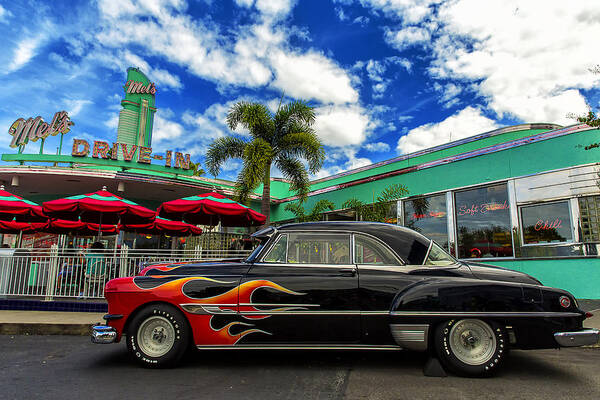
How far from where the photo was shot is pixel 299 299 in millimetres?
3943

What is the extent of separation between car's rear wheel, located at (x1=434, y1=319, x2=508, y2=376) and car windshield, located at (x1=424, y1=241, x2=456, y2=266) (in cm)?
62

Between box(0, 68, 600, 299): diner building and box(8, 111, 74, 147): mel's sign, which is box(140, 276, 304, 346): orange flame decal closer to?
box(0, 68, 600, 299): diner building

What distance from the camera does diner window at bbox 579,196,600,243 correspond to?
8.07 meters

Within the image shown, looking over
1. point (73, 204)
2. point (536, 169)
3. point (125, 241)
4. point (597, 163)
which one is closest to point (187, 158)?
point (125, 241)

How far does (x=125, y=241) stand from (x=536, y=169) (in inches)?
624

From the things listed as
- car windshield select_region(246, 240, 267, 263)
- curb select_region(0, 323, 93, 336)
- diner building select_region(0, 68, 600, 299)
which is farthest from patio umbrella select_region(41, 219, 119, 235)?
car windshield select_region(246, 240, 267, 263)

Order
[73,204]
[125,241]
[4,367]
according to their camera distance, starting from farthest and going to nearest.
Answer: [125,241] → [73,204] → [4,367]

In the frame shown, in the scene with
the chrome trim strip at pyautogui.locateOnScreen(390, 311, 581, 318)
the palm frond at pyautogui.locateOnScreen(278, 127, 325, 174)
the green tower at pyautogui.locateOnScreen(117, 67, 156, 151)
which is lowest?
the chrome trim strip at pyautogui.locateOnScreen(390, 311, 581, 318)

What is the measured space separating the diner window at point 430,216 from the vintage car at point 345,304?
23.4 ft

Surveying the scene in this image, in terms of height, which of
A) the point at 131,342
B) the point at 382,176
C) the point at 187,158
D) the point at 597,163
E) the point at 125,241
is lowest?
the point at 131,342

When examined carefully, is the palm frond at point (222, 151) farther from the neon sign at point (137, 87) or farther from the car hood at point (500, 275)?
the neon sign at point (137, 87)

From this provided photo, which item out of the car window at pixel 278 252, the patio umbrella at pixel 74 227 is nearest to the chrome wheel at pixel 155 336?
the car window at pixel 278 252

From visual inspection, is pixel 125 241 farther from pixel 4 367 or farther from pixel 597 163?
pixel 597 163

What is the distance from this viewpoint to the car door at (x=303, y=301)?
12.8 ft
